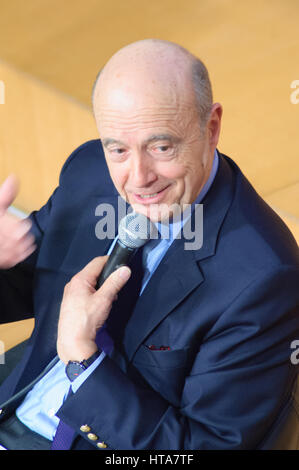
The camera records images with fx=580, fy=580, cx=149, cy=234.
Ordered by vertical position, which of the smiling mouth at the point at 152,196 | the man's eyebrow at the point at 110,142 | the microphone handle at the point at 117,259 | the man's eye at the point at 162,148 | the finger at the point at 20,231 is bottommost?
the microphone handle at the point at 117,259

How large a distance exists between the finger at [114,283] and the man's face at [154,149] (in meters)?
0.15

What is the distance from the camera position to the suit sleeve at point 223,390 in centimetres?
106

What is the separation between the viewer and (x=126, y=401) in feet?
3.59

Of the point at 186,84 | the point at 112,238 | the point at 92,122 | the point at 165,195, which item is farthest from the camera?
the point at 92,122

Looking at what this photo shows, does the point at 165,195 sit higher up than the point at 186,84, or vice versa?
the point at 186,84

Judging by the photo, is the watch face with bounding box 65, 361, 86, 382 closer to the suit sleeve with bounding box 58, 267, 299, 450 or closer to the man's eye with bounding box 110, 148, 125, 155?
the suit sleeve with bounding box 58, 267, 299, 450

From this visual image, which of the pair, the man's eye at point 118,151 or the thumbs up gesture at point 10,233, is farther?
the thumbs up gesture at point 10,233

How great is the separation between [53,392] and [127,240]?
409 mm

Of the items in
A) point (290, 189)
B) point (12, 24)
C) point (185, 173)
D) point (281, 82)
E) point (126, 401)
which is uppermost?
point (12, 24)

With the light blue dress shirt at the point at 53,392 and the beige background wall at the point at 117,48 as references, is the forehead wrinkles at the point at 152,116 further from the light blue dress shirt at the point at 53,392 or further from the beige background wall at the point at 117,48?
the beige background wall at the point at 117,48

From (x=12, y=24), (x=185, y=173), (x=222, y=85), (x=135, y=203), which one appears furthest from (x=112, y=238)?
(x=12, y=24)

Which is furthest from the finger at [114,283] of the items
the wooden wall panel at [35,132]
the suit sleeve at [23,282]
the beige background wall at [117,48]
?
the wooden wall panel at [35,132]

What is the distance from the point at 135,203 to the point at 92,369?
33 centimetres

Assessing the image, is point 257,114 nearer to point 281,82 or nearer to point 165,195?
point 281,82
